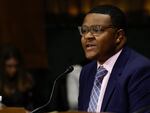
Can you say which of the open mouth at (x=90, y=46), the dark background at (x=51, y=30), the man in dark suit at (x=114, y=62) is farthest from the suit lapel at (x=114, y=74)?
the dark background at (x=51, y=30)

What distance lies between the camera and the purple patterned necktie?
3.38m

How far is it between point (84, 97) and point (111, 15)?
0.59 metres

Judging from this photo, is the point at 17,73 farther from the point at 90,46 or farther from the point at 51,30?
the point at 90,46

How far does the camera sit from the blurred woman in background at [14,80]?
557 cm

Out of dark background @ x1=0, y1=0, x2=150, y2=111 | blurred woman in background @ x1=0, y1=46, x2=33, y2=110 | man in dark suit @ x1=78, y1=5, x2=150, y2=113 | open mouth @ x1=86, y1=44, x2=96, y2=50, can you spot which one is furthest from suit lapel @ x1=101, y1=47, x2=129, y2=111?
dark background @ x1=0, y1=0, x2=150, y2=111

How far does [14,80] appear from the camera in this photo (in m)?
5.69

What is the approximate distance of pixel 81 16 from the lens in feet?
24.0

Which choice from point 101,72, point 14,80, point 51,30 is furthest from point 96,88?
point 51,30

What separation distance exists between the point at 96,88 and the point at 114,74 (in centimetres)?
19

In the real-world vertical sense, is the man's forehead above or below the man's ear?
above

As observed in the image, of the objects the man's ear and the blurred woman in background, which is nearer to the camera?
the man's ear

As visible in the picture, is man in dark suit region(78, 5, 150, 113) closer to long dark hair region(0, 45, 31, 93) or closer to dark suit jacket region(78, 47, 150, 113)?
dark suit jacket region(78, 47, 150, 113)

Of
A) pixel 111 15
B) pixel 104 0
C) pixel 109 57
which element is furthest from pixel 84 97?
pixel 104 0

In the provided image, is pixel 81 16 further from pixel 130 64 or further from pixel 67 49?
pixel 130 64
